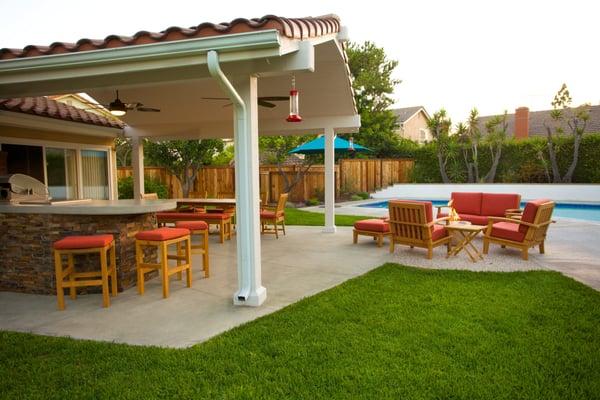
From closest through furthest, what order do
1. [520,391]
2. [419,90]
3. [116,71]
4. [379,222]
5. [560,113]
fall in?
[520,391]
[116,71]
[379,222]
[560,113]
[419,90]

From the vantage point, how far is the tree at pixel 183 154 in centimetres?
1520

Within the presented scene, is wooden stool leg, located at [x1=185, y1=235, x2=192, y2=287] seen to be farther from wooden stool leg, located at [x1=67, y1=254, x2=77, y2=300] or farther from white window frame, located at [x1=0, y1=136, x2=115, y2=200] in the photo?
white window frame, located at [x1=0, y1=136, x2=115, y2=200]

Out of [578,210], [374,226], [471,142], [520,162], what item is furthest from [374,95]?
[374,226]

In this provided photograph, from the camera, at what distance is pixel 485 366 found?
110 inches

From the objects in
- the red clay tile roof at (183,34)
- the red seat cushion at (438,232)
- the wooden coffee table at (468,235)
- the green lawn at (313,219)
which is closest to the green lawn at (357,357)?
the wooden coffee table at (468,235)

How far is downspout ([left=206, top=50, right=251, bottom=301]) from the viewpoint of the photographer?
3.51 metres

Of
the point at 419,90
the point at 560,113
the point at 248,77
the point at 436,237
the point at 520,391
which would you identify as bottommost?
the point at 520,391

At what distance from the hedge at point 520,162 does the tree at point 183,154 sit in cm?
1056

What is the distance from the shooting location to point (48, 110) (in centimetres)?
745

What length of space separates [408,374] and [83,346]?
2614 millimetres

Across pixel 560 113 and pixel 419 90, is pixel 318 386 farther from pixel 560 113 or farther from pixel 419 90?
pixel 419 90

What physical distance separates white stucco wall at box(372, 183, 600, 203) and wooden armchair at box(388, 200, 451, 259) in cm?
1183

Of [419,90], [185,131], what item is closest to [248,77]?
[185,131]

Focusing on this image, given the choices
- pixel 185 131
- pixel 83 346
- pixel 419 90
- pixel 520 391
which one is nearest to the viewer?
pixel 520 391
